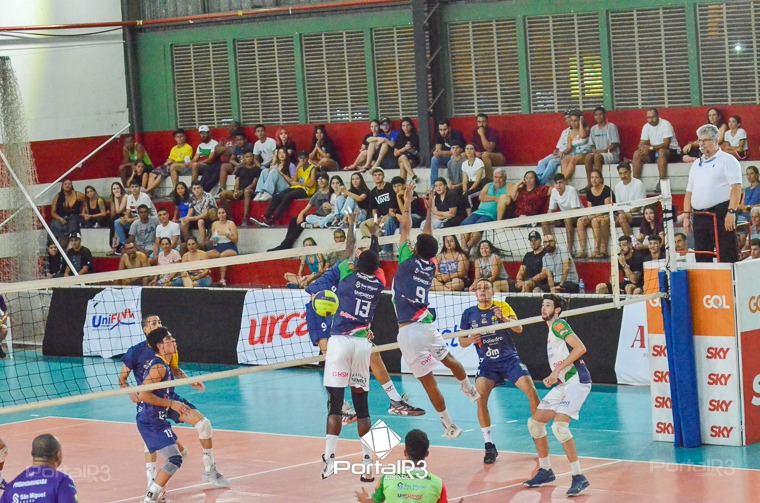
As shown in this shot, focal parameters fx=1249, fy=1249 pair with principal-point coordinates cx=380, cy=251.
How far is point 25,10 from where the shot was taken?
28.1m

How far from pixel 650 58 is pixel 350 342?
42.2 feet

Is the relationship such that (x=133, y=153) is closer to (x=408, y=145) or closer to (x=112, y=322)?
(x=112, y=322)

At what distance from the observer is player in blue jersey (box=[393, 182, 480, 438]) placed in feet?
41.9

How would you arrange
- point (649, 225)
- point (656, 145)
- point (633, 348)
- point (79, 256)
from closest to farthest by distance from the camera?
point (633, 348) → point (649, 225) → point (656, 145) → point (79, 256)

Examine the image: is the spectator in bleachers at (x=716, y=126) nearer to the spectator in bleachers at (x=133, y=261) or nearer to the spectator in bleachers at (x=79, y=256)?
the spectator in bleachers at (x=133, y=261)

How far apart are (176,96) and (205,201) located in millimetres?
4689

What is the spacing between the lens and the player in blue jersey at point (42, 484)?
8227mm

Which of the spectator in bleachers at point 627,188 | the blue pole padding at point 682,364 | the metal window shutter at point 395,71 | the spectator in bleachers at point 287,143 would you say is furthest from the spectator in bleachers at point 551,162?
the blue pole padding at point 682,364

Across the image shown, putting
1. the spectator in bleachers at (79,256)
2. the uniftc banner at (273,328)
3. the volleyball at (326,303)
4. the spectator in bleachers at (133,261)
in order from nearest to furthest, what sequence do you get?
the volleyball at (326,303)
the uniftc banner at (273,328)
the spectator in bleachers at (133,261)
the spectator in bleachers at (79,256)

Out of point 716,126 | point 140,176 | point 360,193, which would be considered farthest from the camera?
point 140,176

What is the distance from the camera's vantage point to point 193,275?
2369 cm

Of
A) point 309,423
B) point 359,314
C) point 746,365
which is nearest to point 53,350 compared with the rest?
point 309,423

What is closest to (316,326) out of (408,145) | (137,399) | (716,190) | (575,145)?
(137,399)

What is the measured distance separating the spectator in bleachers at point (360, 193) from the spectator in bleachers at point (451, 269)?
304 cm
